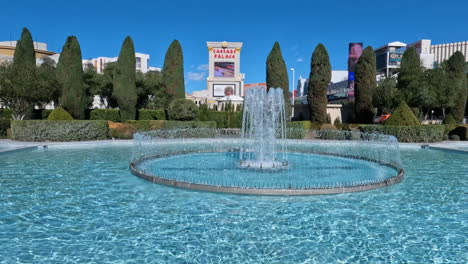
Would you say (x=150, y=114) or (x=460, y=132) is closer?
(x=460, y=132)

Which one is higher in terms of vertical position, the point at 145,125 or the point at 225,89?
the point at 225,89

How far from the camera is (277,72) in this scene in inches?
1151

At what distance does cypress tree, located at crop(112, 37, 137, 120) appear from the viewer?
27.2m

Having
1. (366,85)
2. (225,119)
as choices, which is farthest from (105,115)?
(366,85)

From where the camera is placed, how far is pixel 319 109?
29859 mm

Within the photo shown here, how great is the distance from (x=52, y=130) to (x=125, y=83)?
309 inches

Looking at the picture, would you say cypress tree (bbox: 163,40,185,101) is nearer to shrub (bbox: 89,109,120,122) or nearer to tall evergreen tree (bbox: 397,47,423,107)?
shrub (bbox: 89,109,120,122)

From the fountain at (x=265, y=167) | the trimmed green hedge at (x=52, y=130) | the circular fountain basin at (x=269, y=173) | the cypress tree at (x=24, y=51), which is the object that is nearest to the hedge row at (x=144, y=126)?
the trimmed green hedge at (x=52, y=130)

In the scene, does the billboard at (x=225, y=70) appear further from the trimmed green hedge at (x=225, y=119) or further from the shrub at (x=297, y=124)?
the shrub at (x=297, y=124)

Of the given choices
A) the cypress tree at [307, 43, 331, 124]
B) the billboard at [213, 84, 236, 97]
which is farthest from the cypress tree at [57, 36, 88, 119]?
the billboard at [213, 84, 236, 97]

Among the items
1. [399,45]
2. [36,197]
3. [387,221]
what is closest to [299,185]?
[387,221]

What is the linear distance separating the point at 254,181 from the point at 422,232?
4.71 m

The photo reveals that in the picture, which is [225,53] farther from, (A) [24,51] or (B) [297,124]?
(A) [24,51]

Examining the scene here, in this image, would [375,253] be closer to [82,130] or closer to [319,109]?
[82,130]
